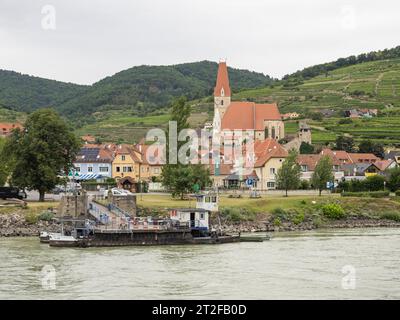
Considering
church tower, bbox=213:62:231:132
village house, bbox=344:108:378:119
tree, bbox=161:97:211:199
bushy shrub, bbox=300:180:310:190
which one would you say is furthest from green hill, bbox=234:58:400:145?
tree, bbox=161:97:211:199

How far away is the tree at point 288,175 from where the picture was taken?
256 feet

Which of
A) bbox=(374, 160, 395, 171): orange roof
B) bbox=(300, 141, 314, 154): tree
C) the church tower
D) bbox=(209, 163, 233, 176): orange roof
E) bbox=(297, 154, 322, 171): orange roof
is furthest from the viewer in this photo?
the church tower

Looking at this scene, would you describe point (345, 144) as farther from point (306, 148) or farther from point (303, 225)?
point (303, 225)

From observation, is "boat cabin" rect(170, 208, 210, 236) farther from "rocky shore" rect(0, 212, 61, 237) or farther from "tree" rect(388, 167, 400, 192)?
"tree" rect(388, 167, 400, 192)

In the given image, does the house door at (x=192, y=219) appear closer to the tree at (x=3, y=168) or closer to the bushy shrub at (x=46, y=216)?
the bushy shrub at (x=46, y=216)

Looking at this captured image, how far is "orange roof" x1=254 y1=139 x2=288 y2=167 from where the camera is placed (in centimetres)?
8631

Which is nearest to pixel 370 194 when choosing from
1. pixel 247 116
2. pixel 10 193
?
pixel 10 193

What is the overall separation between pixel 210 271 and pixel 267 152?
50.2 metres

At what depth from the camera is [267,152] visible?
8856cm

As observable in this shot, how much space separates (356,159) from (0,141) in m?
44.3

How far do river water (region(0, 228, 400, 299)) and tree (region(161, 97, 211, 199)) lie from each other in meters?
18.8

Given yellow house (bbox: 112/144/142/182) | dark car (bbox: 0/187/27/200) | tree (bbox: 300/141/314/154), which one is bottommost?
dark car (bbox: 0/187/27/200)

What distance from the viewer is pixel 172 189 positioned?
2867 inches

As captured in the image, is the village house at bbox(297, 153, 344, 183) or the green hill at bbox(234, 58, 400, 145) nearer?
the village house at bbox(297, 153, 344, 183)
